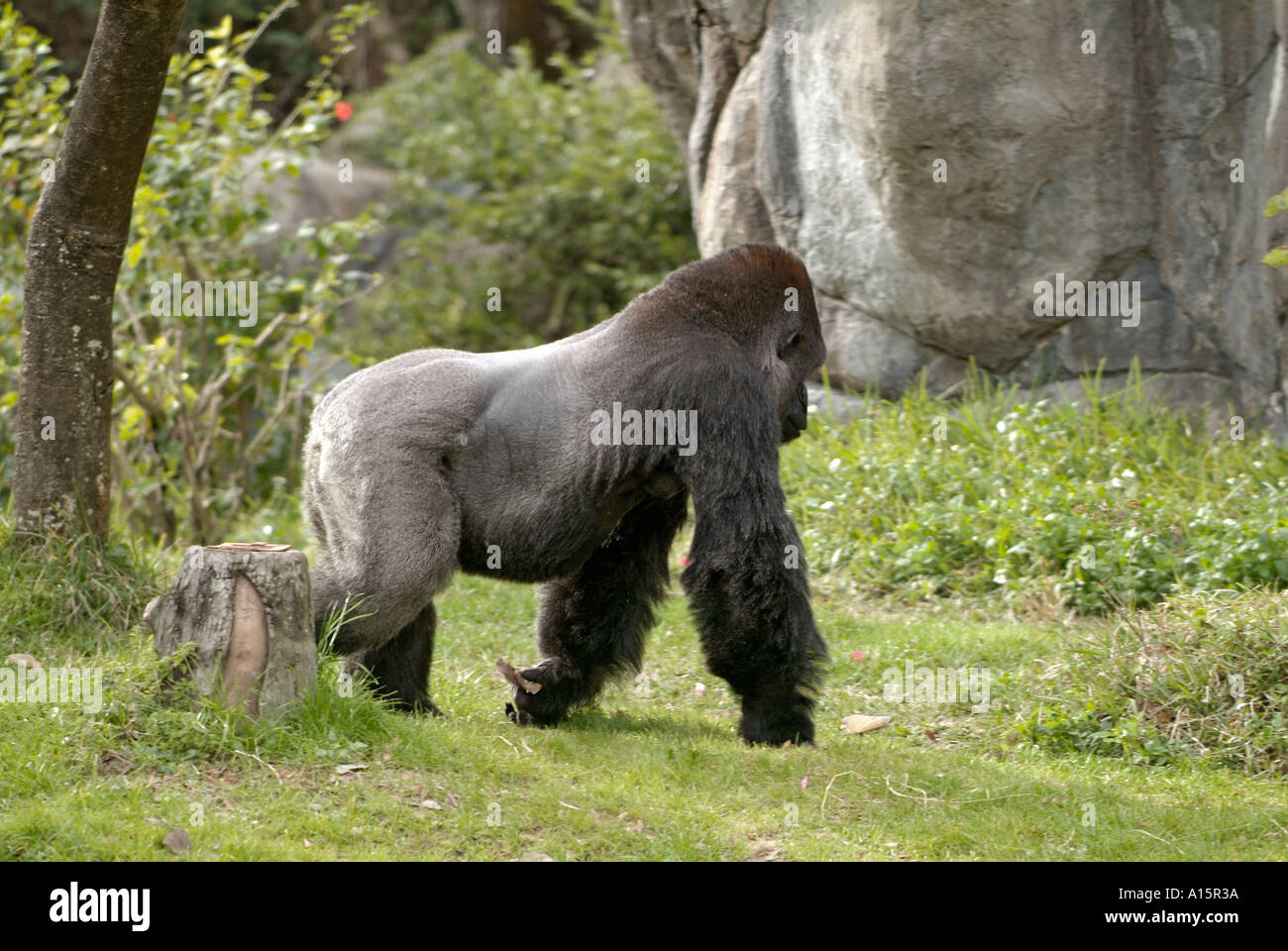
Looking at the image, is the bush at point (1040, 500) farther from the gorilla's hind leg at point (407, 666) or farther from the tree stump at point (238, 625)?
the tree stump at point (238, 625)

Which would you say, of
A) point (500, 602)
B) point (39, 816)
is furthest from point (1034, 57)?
point (39, 816)

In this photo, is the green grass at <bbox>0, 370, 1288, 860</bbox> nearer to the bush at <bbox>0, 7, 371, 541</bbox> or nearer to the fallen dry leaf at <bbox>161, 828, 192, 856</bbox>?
the fallen dry leaf at <bbox>161, 828, 192, 856</bbox>

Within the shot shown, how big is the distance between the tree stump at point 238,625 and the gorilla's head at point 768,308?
1785 millimetres

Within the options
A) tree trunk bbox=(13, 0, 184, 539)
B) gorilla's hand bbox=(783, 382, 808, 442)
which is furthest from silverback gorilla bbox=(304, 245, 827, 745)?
tree trunk bbox=(13, 0, 184, 539)

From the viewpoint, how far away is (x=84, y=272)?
5.43 m

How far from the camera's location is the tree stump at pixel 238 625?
413 cm

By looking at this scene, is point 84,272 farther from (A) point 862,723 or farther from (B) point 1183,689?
(B) point 1183,689

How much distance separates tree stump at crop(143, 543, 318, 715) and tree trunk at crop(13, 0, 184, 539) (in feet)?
5.42

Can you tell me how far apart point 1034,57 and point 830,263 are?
5.54 feet

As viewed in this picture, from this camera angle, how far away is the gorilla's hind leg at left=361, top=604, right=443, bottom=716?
16.0 feet

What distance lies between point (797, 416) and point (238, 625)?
222 centimetres

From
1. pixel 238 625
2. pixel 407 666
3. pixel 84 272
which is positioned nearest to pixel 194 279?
Result: pixel 84 272

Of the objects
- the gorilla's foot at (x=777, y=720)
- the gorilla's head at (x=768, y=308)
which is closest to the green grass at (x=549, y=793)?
the gorilla's foot at (x=777, y=720)
